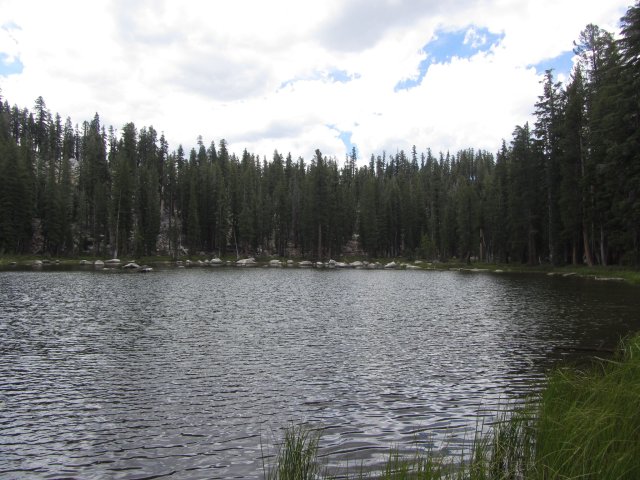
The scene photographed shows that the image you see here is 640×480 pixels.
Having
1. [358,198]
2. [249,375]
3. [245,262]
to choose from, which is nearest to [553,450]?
[249,375]

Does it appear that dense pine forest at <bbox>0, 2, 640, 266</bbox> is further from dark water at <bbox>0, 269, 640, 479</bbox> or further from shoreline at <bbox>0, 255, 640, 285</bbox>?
dark water at <bbox>0, 269, 640, 479</bbox>

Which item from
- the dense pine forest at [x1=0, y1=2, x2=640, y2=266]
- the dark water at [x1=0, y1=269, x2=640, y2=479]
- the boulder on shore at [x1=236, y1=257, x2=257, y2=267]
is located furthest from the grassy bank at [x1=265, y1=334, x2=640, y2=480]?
the boulder on shore at [x1=236, y1=257, x2=257, y2=267]

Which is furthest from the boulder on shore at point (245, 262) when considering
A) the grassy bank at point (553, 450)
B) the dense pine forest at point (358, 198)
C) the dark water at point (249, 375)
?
the grassy bank at point (553, 450)

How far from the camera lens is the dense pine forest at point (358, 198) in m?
49.3

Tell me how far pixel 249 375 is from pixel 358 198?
161 meters

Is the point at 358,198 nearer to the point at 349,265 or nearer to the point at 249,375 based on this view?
the point at 349,265

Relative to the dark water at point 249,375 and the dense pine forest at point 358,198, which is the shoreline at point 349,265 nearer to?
the dense pine forest at point 358,198

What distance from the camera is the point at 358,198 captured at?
175 m

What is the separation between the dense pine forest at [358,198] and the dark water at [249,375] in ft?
74.3

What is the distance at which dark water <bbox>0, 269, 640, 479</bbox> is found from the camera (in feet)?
33.1

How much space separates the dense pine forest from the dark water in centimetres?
2266

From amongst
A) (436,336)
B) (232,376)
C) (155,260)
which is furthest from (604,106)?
(155,260)

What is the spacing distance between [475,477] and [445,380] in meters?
9.36

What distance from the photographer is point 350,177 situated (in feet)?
631
